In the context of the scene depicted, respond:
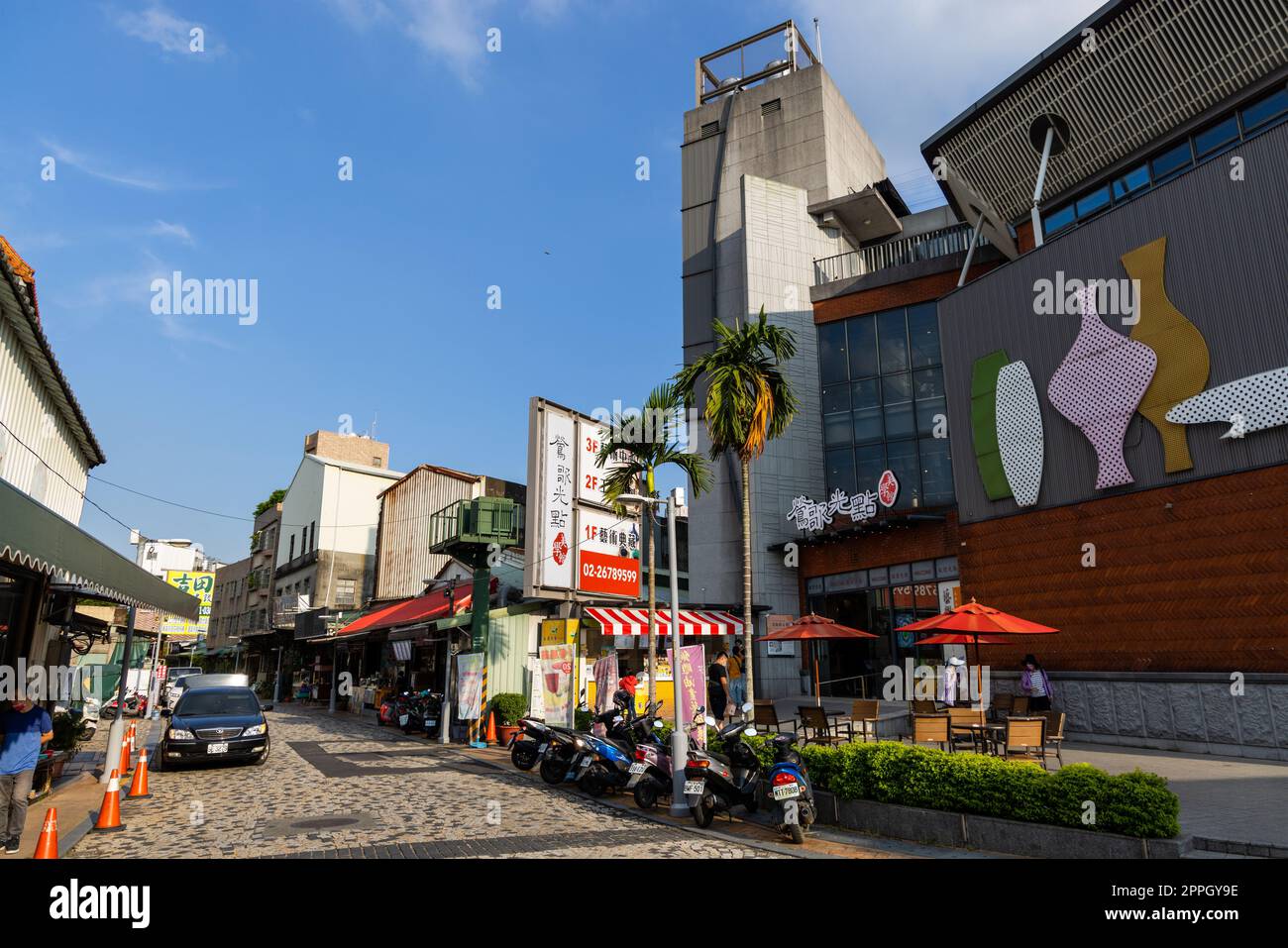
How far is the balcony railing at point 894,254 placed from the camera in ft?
99.6

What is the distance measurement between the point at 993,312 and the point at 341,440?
136ft

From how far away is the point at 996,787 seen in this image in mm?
8445

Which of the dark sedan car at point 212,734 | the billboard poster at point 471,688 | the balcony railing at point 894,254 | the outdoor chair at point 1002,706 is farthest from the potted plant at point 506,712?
the balcony railing at point 894,254

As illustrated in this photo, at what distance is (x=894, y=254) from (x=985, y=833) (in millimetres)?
27968

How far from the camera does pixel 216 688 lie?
54.3ft

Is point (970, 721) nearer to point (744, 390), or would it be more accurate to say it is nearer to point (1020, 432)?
point (744, 390)

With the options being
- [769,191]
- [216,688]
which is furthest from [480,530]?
[769,191]

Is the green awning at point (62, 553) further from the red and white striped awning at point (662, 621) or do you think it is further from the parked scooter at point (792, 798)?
the red and white striped awning at point (662, 621)

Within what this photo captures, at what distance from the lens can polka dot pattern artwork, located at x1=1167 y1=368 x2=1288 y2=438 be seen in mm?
14875

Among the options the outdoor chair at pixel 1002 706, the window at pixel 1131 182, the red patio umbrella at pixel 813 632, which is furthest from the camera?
the window at pixel 1131 182

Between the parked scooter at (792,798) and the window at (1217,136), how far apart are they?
70.4ft

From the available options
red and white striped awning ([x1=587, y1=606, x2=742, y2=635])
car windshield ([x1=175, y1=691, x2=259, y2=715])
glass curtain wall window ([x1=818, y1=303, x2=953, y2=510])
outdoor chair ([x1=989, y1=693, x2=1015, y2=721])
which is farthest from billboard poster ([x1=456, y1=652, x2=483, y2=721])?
glass curtain wall window ([x1=818, y1=303, x2=953, y2=510])

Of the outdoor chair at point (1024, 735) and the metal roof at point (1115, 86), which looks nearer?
the outdoor chair at point (1024, 735)
